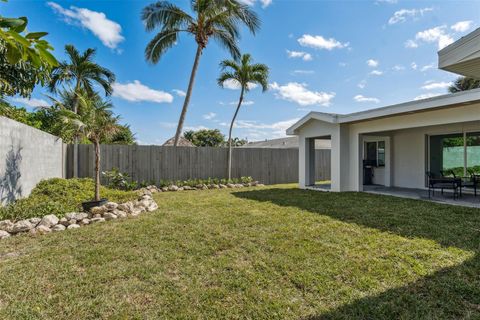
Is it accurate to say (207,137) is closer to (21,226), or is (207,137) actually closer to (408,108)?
(408,108)

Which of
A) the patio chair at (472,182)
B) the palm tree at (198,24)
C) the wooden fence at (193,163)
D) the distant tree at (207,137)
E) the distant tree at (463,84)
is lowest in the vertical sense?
the patio chair at (472,182)

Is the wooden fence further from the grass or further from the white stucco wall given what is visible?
the grass

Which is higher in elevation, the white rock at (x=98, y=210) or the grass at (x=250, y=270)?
the white rock at (x=98, y=210)

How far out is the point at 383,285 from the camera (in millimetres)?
2848

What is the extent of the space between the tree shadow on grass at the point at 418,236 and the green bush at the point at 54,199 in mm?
4832

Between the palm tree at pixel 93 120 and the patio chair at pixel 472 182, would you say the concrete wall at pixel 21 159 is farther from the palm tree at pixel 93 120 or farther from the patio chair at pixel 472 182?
the patio chair at pixel 472 182

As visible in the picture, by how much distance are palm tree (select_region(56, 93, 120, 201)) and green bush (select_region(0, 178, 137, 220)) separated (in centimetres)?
72

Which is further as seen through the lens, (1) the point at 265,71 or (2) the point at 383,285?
(1) the point at 265,71

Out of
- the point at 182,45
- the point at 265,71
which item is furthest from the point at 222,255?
the point at 182,45

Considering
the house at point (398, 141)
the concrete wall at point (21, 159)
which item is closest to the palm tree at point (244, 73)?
the house at point (398, 141)

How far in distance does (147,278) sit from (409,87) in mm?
13350

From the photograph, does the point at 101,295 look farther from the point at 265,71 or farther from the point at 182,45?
the point at 182,45

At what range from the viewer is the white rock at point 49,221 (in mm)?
4980

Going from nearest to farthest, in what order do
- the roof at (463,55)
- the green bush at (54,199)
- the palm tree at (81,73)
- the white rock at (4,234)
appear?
the roof at (463,55) → the white rock at (4,234) → the green bush at (54,199) → the palm tree at (81,73)
